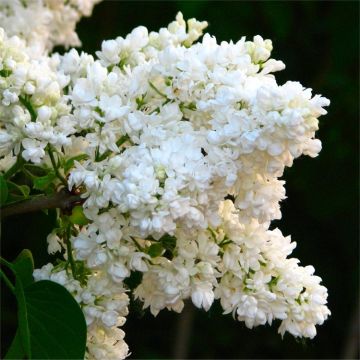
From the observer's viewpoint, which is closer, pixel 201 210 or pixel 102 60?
pixel 201 210

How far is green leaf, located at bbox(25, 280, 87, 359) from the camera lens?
38.9 inches

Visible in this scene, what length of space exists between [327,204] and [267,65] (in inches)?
58.7

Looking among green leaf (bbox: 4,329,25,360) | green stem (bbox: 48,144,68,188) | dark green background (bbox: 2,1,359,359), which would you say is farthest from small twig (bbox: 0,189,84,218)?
dark green background (bbox: 2,1,359,359)

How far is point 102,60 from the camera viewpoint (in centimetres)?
114

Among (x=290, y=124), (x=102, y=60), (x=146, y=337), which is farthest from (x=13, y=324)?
(x=290, y=124)

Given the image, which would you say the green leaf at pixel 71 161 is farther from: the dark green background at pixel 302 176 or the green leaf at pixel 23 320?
the dark green background at pixel 302 176

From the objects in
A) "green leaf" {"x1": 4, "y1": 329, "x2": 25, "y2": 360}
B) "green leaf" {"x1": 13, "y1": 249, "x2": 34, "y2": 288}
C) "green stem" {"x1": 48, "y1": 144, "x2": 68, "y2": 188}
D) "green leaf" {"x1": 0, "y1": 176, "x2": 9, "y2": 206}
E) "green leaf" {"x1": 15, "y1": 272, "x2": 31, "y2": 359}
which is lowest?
"green leaf" {"x1": 4, "y1": 329, "x2": 25, "y2": 360}

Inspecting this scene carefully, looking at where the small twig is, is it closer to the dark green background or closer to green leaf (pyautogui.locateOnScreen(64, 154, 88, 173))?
green leaf (pyautogui.locateOnScreen(64, 154, 88, 173))

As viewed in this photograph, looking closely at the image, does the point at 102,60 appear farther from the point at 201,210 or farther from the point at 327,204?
the point at 327,204

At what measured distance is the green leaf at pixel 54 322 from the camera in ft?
3.25

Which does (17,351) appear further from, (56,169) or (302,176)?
(302,176)

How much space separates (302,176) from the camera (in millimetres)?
2494

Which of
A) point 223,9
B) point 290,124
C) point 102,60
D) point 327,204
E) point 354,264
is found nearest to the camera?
point 290,124

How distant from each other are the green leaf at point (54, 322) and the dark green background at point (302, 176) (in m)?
0.83
